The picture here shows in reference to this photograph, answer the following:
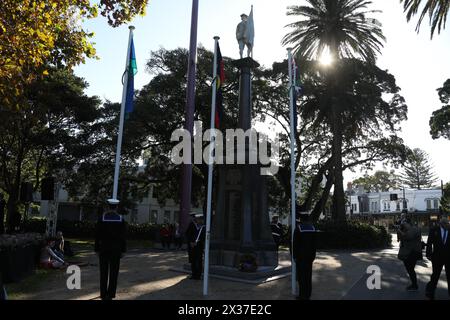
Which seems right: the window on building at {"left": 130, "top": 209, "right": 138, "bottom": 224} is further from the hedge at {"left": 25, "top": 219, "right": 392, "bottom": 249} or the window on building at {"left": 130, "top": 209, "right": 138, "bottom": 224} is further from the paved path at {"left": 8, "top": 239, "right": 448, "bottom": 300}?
the paved path at {"left": 8, "top": 239, "right": 448, "bottom": 300}

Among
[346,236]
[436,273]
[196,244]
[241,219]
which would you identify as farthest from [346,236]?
[196,244]

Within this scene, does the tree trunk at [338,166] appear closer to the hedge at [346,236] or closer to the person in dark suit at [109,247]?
Result: the hedge at [346,236]

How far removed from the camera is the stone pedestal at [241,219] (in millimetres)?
11719

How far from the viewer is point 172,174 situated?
29.2m

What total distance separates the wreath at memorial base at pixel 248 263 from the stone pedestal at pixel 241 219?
0.62 m

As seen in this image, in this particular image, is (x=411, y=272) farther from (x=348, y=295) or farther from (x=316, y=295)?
(x=316, y=295)

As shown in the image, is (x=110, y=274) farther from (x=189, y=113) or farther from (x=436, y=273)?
(x=189, y=113)

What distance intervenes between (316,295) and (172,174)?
21729 millimetres

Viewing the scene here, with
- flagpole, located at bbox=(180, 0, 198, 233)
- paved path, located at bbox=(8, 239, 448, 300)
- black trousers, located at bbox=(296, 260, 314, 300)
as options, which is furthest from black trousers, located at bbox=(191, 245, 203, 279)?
flagpole, located at bbox=(180, 0, 198, 233)

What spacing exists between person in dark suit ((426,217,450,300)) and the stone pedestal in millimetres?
4813

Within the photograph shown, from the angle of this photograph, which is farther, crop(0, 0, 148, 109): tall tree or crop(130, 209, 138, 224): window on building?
crop(130, 209, 138, 224): window on building

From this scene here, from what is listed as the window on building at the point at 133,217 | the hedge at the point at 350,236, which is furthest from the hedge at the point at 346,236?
the window on building at the point at 133,217

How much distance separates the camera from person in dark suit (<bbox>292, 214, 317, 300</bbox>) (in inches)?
303
